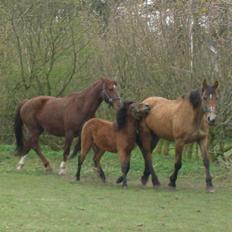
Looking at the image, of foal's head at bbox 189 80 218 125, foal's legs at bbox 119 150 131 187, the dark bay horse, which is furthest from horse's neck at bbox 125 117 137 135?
foal's head at bbox 189 80 218 125

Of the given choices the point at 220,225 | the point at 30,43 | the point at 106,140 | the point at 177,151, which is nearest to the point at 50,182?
the point at 106,140

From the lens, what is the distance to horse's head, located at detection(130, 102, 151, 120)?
40.8 feet

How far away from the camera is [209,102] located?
448 inches

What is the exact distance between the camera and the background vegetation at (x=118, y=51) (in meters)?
15.3

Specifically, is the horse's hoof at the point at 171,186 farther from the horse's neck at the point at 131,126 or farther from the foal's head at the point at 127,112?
the foal's head at the point at 127,112

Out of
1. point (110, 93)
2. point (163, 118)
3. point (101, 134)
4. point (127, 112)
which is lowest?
point (101, 134)

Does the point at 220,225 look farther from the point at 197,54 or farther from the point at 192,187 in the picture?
the point at 197,54

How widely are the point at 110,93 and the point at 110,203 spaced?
11.9ft

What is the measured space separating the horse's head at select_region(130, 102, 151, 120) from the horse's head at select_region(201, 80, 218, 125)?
1425 mm

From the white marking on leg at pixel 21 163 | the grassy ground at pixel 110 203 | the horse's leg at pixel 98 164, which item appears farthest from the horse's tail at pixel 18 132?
the horse's leg at pixel 98 164

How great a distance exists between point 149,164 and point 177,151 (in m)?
0.81

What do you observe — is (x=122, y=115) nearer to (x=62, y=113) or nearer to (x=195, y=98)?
(x=195, y=98)

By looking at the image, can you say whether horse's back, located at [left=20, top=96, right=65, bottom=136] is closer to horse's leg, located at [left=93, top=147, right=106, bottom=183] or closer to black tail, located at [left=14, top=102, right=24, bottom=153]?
black tail, located at [left=14, top=102, right=24, bottom=153]

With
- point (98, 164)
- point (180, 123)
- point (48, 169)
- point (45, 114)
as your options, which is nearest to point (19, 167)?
point (48, 169)
